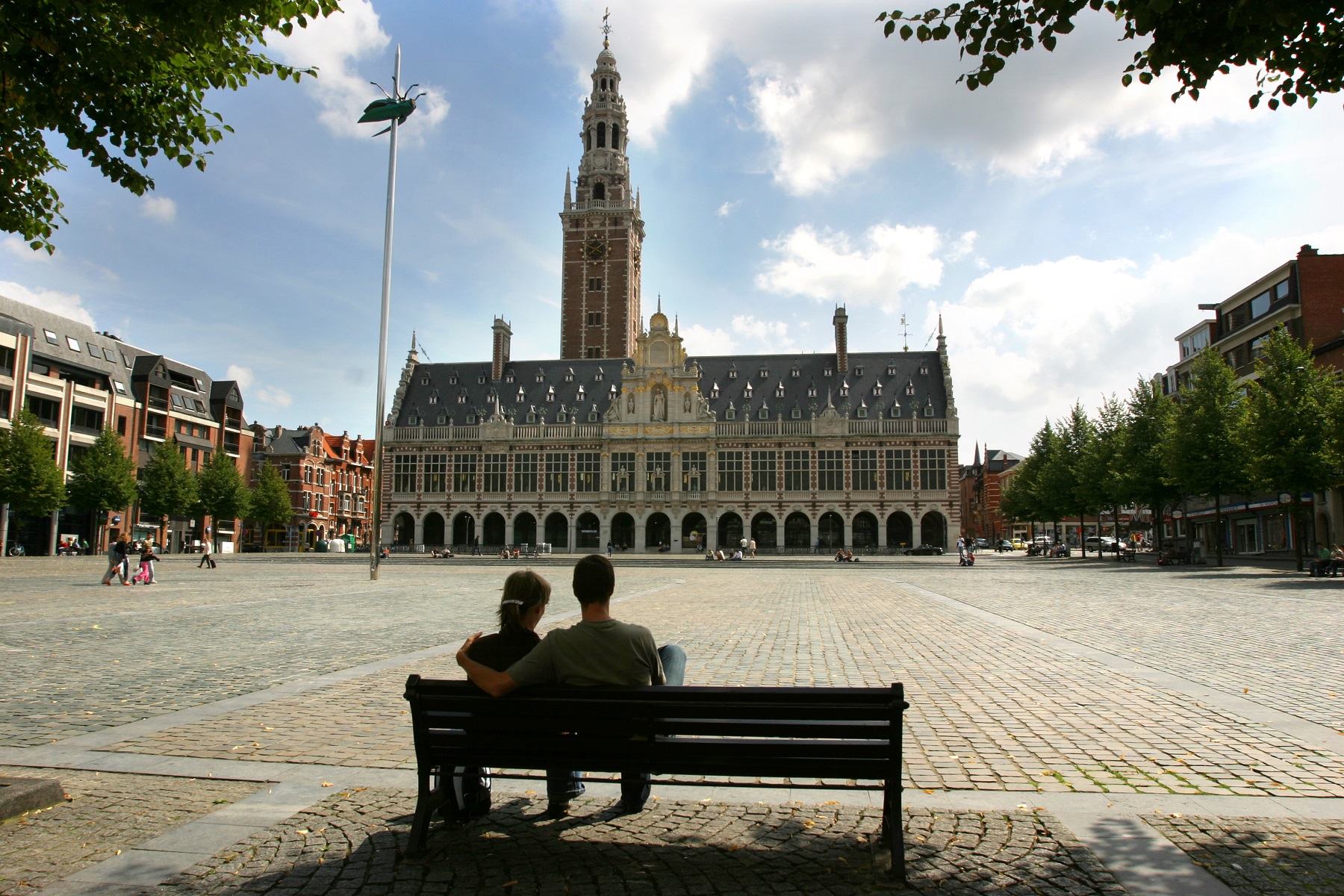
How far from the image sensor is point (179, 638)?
1162 cm

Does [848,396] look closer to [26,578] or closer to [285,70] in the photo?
[26,578]

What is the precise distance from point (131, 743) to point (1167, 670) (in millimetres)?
9757

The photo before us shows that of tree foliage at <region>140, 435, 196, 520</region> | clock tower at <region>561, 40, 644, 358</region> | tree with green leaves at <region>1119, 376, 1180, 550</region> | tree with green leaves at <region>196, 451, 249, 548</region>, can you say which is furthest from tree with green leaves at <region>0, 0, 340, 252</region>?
clock tower at <region>561, 40, 644, 358</region>

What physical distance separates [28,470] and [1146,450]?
56.6m

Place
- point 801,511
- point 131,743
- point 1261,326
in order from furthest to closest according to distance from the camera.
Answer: point 801,511 → point 1261,326 → point 131,743

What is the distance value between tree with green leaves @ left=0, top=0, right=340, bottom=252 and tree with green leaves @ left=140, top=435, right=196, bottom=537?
54.4 metres

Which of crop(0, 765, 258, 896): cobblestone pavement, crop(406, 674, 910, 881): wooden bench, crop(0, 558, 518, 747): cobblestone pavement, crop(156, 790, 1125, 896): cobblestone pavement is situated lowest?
crop(156, 790, 1125, 896): cobblestone pavement

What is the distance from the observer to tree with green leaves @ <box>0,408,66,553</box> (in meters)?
42.3

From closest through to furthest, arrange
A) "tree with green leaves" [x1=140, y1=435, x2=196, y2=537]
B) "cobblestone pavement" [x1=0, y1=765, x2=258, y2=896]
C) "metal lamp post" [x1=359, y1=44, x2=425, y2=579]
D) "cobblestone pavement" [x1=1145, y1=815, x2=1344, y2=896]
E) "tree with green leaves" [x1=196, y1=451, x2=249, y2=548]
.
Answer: "cobblestone pavement" [x1=1145, y1=815, x2=1344, y2=896] → "cobblestone pavement" [x1=0, y1=765, x2=258, y2=896] → "metal lamp post" [x1=359, y1=44, x2=425, y2=579] → "tree with green leaves" [x1=140, y1=435, x2=196, y2=537] → "tree with green leaves" [x1=196, y1=451, x2=249, y2=548]

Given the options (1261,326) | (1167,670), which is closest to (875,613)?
(1167,670)

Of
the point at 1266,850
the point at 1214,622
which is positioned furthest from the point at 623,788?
the point at 1214,622

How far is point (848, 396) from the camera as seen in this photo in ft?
221

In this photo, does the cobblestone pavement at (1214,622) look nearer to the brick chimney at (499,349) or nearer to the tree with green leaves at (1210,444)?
the tree with green leaves at (1210,444)

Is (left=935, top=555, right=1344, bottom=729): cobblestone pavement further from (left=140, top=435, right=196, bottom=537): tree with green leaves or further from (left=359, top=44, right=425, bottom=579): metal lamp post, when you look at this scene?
(left=140, top=435, right=196, bottom=537): tree with green leaves
